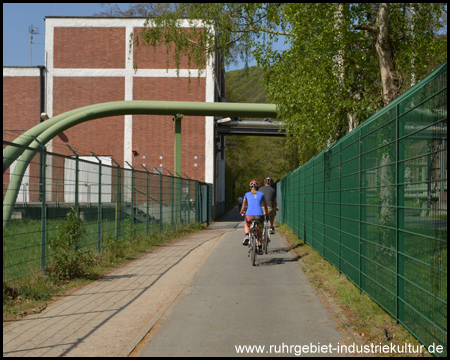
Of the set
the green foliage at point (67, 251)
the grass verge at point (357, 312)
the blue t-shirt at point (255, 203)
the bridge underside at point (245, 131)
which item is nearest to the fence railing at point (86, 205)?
the green foliage at point (67, 251)

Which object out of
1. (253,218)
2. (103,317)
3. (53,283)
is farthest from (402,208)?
(253,218)

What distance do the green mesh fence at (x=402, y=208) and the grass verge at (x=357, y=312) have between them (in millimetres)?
106

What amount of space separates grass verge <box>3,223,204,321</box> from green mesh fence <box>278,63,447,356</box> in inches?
167

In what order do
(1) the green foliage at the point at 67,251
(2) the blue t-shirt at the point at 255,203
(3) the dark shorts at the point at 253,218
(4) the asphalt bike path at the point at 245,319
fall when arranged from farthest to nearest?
(2) the blue t-shirt at the point at 255,203 → (3) the dark shorts at the point at 253,218 → (1) the green foliage at the point at 67,251 → (4) the asphalt bike path at the point at 245,319

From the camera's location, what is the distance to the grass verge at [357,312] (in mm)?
5242

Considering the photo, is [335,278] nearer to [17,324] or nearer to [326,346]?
[326,346]

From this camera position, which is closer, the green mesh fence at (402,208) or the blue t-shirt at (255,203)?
the green mesh fence at (402,208)

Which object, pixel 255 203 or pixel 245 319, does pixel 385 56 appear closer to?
pixel 255 203

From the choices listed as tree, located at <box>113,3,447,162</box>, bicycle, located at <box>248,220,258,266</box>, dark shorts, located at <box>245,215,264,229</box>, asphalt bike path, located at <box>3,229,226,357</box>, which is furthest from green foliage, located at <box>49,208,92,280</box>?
tree, located at <box>113,3,447,162</box>

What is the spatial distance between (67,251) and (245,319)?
410 cm

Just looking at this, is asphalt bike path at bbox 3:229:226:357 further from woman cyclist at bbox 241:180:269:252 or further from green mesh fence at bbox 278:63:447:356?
green mesh fence at bbox 278:63:447:356

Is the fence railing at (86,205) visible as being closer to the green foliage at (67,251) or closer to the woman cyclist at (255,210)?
the green foliage at (67,251)

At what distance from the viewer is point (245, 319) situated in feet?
20.8

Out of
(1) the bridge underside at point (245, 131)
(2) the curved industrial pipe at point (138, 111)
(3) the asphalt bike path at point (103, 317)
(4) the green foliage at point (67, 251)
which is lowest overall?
(3) the asphalt bike path at point (103, 317)
